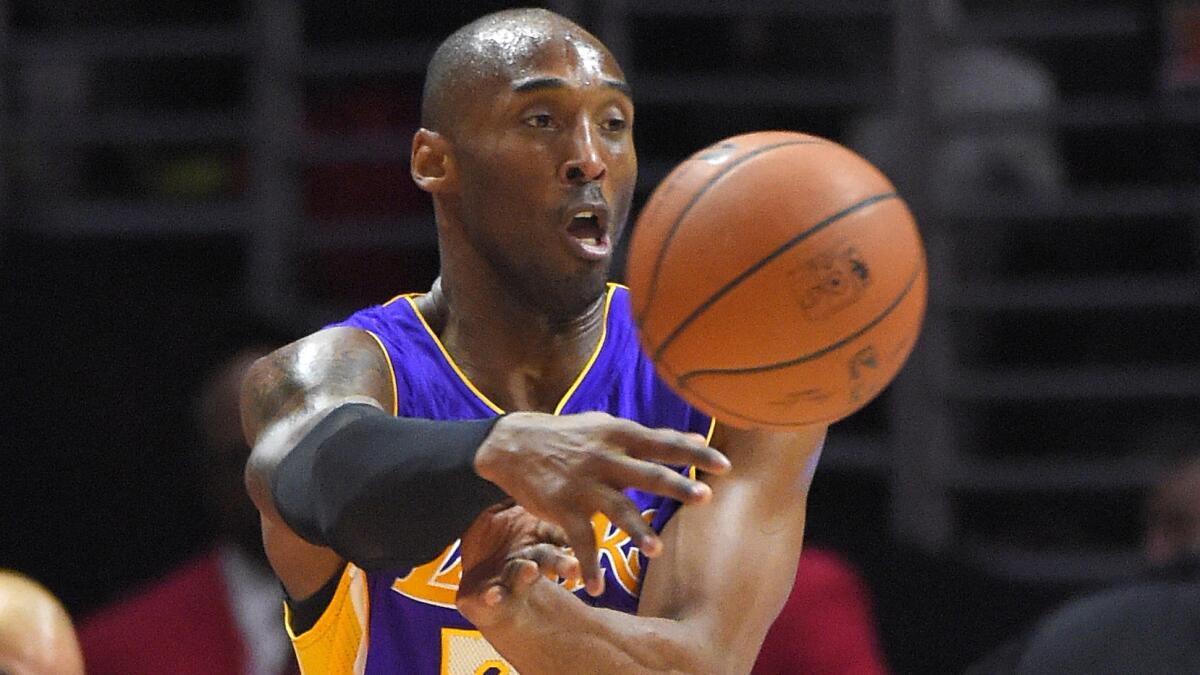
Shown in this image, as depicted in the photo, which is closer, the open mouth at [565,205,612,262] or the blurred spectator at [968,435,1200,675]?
the open mouth at [565,205,612,262]

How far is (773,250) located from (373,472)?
0.72 meters

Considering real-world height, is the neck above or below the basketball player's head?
below

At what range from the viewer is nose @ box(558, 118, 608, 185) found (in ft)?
11.9

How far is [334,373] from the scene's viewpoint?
3.48 meters

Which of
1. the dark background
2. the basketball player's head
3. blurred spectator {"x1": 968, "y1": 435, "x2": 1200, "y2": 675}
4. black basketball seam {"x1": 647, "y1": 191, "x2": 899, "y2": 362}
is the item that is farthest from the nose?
the dark background

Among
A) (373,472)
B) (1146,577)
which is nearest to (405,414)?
(373,472)

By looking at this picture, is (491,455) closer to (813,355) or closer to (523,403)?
(813,355)

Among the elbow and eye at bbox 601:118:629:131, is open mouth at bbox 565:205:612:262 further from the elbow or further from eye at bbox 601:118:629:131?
the elbow

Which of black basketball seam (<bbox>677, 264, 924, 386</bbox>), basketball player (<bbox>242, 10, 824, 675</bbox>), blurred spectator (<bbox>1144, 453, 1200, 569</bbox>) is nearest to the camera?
black basketball seam (<bbox>677, 264, 924, 386</bbox>)

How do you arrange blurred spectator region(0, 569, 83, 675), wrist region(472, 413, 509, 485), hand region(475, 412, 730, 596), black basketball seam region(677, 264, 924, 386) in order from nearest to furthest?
hand region(475, 412, 730, 596)
wrist region(472, 413, 509, 485)
black basketball seam region(677, 264, 924, 386)
blurred spectator region(0, 569, 83, 675)

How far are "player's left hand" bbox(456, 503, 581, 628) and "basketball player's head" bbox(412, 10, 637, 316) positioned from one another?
23.7 inches

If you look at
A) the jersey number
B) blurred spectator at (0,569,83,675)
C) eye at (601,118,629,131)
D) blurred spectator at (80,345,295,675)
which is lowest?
blurred spectator at (80,345,295,675)

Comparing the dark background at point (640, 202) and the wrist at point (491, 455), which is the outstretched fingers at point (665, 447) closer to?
the wrist at point (491, 455)

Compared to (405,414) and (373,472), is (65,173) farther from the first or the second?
(373,472)
